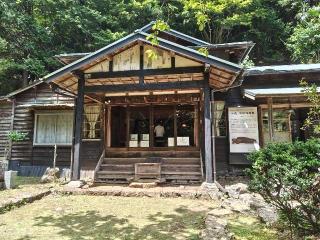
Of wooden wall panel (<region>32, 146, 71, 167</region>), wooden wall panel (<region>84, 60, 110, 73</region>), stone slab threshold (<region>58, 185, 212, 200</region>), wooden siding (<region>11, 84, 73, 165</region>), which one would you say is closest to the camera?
stone slab threshold (<region>58, 185, 212, 200</region>)

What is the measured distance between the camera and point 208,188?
942cm

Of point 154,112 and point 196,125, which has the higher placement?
point 154,112

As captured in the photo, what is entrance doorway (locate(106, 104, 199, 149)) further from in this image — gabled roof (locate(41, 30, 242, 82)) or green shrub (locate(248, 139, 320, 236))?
green shrub (locate(248, 139, 320, 236))

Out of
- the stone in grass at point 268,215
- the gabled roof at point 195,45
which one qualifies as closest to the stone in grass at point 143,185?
the stone in grass at point 268,215

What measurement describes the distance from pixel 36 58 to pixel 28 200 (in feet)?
59.8

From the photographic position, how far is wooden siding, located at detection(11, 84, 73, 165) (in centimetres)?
1570

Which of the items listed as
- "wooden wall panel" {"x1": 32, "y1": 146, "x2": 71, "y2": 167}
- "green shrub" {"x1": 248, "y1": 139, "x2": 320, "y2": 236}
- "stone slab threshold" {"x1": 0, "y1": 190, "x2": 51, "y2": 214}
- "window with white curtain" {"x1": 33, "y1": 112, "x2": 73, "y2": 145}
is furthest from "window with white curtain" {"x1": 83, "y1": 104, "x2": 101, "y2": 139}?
"green shrub" {"x1": 248, "y1": 139, "x2": 320, "y2": 236}

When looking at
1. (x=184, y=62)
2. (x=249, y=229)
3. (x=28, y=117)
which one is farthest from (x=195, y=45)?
(x=249, y=229)

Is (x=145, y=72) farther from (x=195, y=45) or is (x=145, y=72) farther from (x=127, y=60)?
(x=195, y=45)

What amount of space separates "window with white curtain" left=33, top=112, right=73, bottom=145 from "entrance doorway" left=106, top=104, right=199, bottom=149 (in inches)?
106

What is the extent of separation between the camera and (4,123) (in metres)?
16.5

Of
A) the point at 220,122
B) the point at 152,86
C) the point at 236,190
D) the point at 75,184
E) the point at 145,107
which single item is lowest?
the point at 236,190

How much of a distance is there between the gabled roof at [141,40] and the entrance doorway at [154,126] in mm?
3972

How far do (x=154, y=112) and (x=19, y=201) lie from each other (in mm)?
7477
